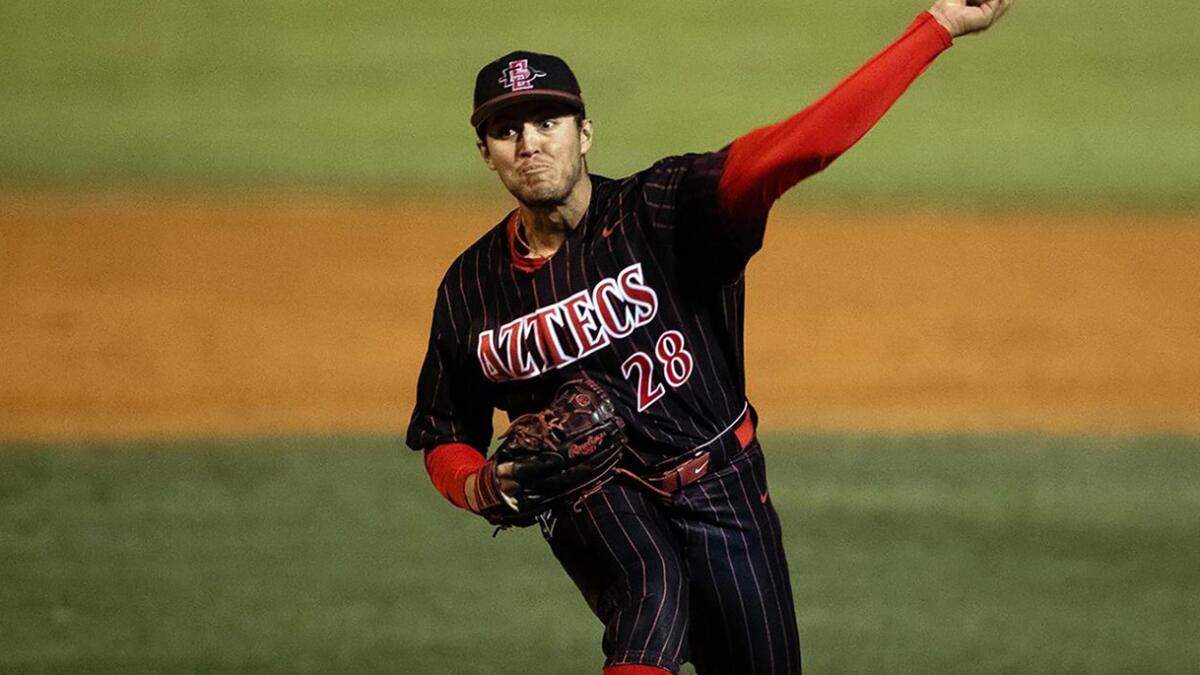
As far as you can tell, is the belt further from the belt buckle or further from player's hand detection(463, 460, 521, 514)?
player's hand detection(463, 460, 521, 514)

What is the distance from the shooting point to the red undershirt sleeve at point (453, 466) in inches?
179

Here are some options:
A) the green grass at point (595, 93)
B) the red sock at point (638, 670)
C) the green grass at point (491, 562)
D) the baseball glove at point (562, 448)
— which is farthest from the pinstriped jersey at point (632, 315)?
the green grass at point (595, 93)

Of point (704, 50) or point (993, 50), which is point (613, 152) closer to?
point (704, 50)

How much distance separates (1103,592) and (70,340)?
6.20 m

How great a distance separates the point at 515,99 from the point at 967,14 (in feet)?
3.58

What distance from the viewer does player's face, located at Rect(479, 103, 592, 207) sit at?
4434 millimetres

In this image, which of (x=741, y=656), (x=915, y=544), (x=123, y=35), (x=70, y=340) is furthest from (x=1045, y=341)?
(x=123, y=35)

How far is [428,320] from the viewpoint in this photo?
35.7 feet

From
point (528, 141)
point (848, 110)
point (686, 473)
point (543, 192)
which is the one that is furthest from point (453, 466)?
point (848, 110)

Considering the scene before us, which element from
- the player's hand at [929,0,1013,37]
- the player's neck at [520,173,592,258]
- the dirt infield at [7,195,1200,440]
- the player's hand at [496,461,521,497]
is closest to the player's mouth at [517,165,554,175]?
the player's neck at [520,173,592,258]

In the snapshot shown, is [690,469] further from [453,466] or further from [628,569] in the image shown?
[453,466]

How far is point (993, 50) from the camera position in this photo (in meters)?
16.3

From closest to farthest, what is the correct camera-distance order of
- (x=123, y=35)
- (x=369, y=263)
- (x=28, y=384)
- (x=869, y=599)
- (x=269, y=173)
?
(x=869, y=599)
(x=28, y=384)
(x=369, y=263)
(x=269, y=173)
(x=123, y=35)

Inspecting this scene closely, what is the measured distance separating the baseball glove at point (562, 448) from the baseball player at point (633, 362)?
51mm
